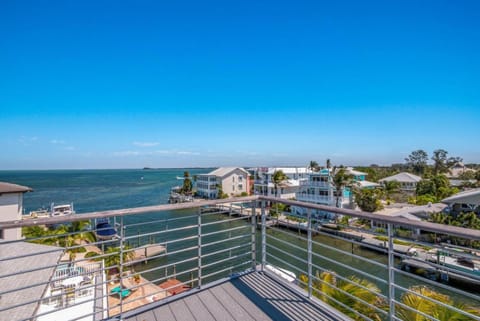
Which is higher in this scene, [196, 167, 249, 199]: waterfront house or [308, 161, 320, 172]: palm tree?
[308, 161, 320, 172]: palm tree

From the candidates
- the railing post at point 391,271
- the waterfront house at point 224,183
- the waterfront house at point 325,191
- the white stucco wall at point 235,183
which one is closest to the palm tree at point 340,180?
the waterfront house at point 325,191

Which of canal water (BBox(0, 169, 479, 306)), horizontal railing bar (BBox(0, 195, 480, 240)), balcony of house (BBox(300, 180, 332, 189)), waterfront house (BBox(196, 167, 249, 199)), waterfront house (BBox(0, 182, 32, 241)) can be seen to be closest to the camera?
horizontal railing bar (BBox(0, 195, 480, 240))

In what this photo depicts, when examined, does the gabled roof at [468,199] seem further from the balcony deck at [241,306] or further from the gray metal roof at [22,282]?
the gray metal roof at [22,282]

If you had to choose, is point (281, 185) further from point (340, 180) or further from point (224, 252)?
point (224, 252)

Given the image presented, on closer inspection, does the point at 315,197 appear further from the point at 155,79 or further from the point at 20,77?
the point at 20,77

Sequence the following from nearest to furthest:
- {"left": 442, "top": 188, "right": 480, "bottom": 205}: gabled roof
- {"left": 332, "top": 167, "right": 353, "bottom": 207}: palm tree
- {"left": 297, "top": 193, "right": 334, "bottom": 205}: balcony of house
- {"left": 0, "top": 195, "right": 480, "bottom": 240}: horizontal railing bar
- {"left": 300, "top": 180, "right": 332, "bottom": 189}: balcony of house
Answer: {"left": 0, "top": 195, "right": 480, "bottom": 240}: horizontal railing bar
{"left": 442, "top": 188, "right": 480, "bottom": 205}: gabled roof
{"left": 332, "top": 167, "right": 353, "bottom": 207}: palm tree
{"left": 297, "top": 193, "right": 334, "bottom": 205}: balcony of house
{"left": 300, "top": 180, "right": 332, "bottom": 189}: balcony of house

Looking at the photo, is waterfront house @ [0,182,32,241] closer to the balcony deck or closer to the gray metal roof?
the gray metal roof

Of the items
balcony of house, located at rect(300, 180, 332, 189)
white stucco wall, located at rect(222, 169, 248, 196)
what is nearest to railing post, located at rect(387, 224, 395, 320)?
balcony of house, located at rect(300, 180, 332, 189)
